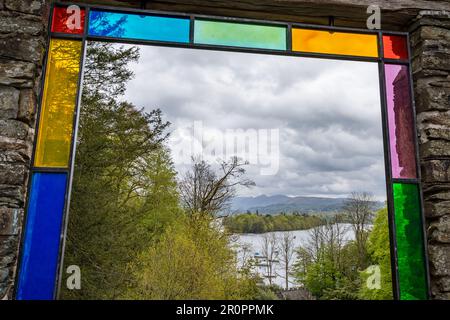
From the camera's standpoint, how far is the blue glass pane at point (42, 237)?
4.52ft

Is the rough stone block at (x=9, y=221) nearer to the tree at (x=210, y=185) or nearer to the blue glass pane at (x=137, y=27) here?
the blue glass pane at (x=137, y=27)

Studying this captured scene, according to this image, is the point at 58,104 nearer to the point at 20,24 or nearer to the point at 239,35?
the point at 20,24

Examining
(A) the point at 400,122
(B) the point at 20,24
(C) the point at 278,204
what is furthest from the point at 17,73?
(C) the point at 278,204

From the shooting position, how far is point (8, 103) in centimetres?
144

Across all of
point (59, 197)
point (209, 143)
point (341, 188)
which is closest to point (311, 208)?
point (341, 188)

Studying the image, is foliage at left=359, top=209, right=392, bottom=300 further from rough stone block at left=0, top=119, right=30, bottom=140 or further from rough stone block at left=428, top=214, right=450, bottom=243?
rough stone block at left=0, top=119, right=30, bottom=140

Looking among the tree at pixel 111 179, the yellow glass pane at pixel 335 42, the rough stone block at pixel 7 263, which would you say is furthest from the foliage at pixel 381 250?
the rough stone block at pixel 7 263

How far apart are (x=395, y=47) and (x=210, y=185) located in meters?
7.51

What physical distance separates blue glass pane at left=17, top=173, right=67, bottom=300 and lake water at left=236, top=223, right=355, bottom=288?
7.94 metres

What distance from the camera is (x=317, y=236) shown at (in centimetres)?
1021

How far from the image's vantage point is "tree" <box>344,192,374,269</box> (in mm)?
9867

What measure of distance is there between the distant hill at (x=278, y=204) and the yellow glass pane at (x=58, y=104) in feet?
25.5

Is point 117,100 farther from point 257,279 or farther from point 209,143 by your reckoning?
point 257,279

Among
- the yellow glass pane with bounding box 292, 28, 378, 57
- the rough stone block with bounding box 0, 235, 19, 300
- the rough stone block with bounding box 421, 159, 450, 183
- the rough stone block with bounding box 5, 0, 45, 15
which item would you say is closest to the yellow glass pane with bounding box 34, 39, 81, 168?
the rough stone block with bounding box 5, 0, 45, 15
